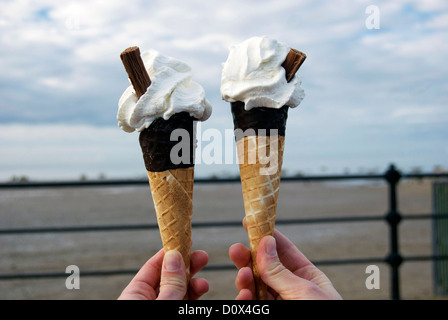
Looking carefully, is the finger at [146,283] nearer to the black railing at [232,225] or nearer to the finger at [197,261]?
the finger at [197,261]

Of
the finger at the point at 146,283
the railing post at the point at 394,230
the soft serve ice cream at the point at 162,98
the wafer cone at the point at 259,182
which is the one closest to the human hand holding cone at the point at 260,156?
the wafer cone at the point at 259,182

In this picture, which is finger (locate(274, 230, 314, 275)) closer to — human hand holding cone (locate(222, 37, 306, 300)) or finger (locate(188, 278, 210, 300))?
human hand holding cone (locate(222, 37, 306, 300))

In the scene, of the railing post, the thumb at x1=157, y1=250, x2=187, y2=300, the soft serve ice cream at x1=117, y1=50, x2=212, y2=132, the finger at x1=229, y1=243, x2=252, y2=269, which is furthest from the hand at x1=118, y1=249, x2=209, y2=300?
the railing post

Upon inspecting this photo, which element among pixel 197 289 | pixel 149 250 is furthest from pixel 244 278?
pixel 149 250

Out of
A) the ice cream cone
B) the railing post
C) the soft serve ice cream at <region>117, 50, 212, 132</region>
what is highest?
the soft serve ice cream at <region>117, 50, 212, 132</region>

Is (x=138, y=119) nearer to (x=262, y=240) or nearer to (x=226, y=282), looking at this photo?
(x=262, y=240)

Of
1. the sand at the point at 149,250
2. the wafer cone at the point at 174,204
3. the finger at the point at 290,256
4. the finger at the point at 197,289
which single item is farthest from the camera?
the sand at the point at 149,250

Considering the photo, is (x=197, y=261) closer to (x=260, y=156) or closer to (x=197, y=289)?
(x=197, y=289)
